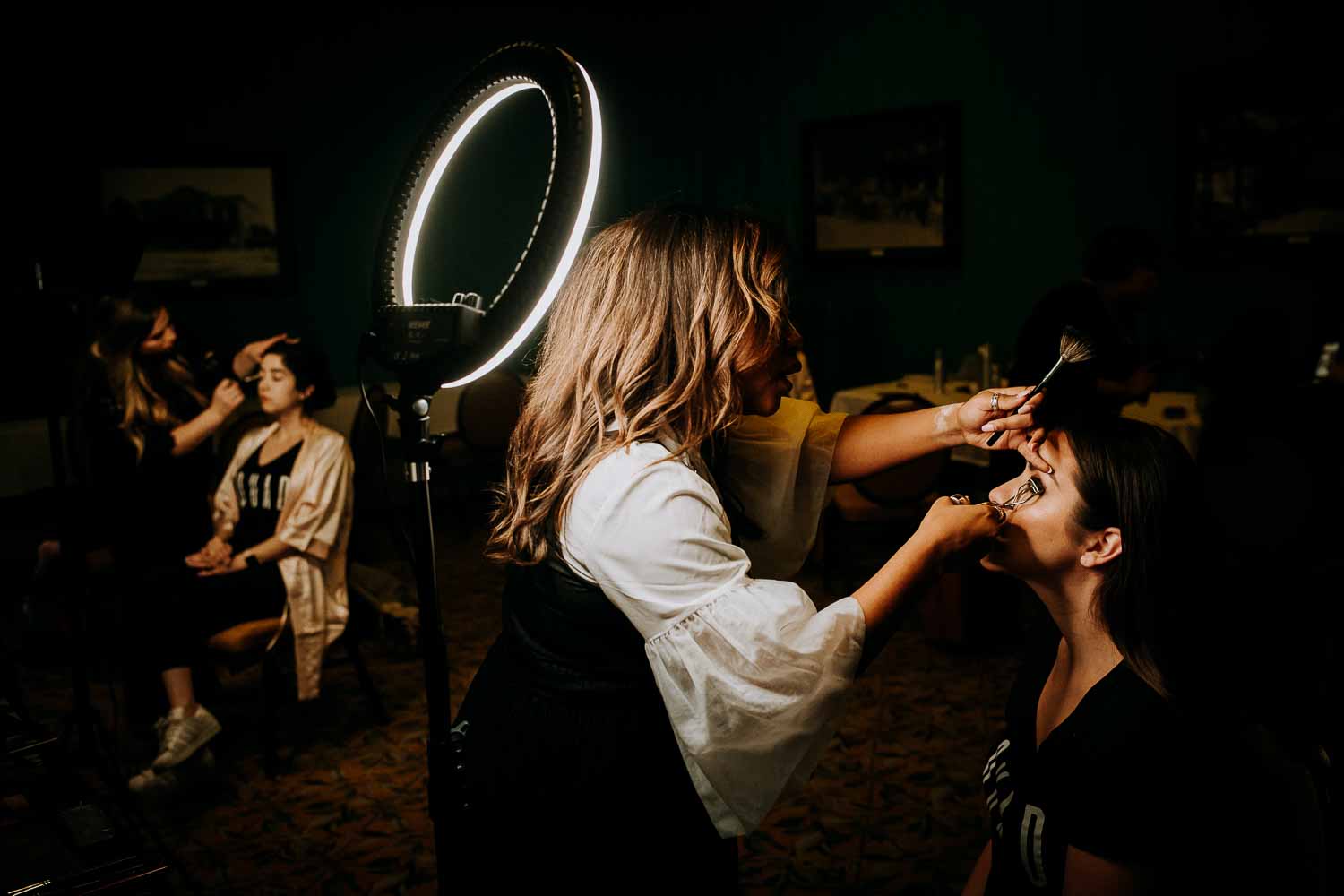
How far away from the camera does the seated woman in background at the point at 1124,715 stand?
1.19m

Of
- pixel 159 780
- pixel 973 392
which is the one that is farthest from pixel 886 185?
pixel 159 780

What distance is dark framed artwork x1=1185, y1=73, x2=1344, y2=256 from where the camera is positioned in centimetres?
435

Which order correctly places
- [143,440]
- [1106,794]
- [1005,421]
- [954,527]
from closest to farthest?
[954,527], [1106,794], [1005,421], [143,440]

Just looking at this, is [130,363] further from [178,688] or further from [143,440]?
[178,688]

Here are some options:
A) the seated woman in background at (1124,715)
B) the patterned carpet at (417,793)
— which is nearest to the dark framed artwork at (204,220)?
the patterned carpet at (417,793)

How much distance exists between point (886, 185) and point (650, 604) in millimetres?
5394

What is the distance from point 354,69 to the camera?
603 centimetres

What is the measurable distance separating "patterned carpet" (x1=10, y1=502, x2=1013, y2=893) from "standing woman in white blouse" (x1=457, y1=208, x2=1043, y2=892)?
1430mm

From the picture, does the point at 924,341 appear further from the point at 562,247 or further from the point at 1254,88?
the point at 562,247

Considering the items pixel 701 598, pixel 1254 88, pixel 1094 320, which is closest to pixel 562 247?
pixel 701 598

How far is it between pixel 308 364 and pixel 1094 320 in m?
2.43

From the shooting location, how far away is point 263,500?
3.19 m

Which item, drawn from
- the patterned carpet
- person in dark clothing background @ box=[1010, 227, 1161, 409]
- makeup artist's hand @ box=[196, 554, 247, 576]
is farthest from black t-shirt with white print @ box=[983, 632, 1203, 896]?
makeup artist's hand @ box=[196, 554, 247, 576]

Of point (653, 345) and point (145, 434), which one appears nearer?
point (653, 345)
